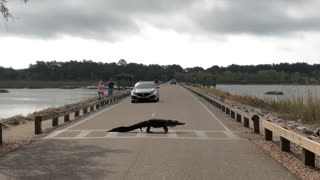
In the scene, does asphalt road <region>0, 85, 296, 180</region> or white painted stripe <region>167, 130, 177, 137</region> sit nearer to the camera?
asphalt road <region>0, 85, 296, 180</region>

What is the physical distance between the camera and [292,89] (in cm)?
2819

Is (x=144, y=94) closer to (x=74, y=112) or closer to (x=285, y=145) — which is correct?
(x=74, y=112)

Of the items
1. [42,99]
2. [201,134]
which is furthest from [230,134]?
[42,99]

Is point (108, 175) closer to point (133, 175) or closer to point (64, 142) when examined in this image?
point (133, 175)

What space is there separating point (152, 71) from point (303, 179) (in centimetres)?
18812

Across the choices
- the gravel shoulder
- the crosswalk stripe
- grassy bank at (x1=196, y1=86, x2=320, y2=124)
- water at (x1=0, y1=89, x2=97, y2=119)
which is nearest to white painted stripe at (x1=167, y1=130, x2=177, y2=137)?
the crosswalk stripe

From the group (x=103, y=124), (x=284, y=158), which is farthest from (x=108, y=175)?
(x=103, y=124)

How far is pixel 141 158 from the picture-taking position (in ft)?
39.5

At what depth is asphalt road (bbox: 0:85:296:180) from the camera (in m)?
10.0

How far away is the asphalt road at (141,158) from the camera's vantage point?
10031 millimetres

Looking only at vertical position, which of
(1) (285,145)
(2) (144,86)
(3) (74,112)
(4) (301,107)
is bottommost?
(3) (74,112)

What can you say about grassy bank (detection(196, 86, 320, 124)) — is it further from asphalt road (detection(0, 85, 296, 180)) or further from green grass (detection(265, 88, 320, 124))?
asphalt road (detection(0, 85, 296, 180))

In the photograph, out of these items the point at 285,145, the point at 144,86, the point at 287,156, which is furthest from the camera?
the point at 144,86

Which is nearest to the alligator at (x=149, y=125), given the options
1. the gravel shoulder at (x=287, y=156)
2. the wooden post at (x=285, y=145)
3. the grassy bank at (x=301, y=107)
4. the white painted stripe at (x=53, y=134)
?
the white painted stripe at (x=53, y=134)
